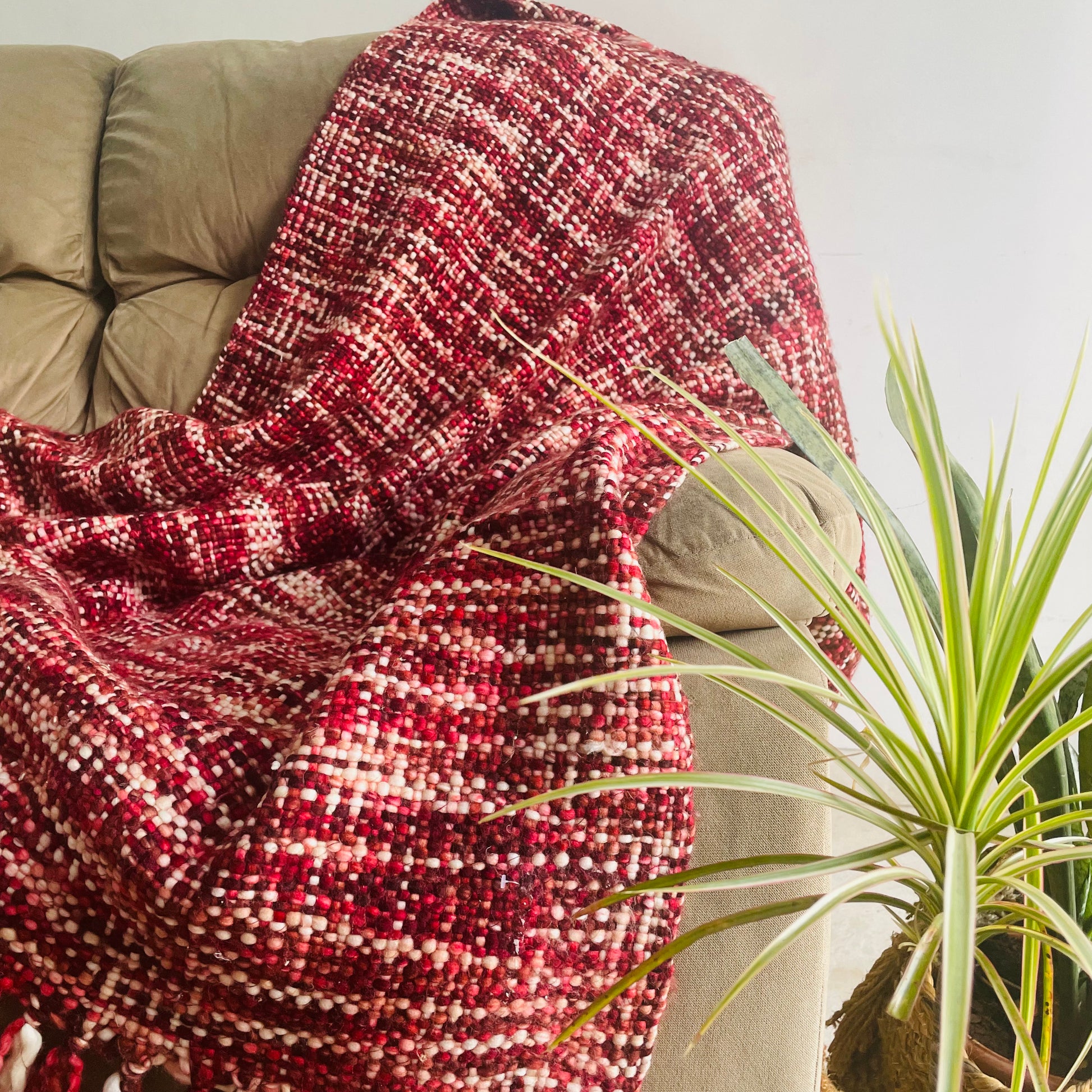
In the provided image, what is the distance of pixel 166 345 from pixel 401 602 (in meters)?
0.78

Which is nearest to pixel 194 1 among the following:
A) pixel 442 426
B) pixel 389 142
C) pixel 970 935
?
pixel 389 142

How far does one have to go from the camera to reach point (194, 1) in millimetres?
1573

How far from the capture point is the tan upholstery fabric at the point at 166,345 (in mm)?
1284

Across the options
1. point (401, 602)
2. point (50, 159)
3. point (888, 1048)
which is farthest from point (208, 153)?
point (888, 1048)

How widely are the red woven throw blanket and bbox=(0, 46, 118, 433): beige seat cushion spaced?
8.3 inches

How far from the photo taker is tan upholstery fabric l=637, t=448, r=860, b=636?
2.50 feet

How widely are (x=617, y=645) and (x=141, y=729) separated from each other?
364mm

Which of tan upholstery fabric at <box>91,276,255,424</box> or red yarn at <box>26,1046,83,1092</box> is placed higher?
tan upholstery fabric at <box>91,276,255,424</box>

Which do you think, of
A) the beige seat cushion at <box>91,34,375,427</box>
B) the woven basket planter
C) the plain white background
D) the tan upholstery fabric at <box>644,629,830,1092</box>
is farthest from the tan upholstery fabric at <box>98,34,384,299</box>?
the woven basket planter

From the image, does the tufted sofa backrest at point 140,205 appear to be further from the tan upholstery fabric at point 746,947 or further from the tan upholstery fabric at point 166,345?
the tan upholstery fabric at point 746,947

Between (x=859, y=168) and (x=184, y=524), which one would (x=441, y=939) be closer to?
(x=184, y=524)

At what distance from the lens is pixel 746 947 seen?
0.68 m

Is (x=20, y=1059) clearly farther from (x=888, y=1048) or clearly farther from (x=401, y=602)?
(x=888, y=1048)

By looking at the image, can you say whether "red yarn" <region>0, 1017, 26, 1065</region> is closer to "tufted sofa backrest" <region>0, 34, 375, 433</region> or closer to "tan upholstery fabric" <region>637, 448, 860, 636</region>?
"tan upholstery fabric" <region>637, 448, 860, 636</region>
